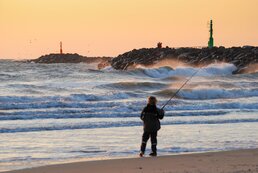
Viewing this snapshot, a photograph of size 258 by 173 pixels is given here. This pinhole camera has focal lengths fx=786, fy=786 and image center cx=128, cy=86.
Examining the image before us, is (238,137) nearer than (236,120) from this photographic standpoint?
Yes

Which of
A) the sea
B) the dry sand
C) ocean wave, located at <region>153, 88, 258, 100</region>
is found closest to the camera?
the dry sand

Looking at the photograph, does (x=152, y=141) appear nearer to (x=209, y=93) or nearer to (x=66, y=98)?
(x=66, y=98)

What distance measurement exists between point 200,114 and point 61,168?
40.6ft

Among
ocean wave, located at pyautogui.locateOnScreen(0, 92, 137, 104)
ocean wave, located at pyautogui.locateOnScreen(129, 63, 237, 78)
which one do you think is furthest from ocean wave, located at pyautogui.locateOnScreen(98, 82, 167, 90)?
ocean wave, located at pyautogui.locateOnScreen(129, 63, 237, 78)

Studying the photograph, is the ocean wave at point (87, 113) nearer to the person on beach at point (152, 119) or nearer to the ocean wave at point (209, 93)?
the ocean wave at point (209, 93)

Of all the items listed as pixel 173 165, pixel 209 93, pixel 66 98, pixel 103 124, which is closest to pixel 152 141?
pixel 173 165

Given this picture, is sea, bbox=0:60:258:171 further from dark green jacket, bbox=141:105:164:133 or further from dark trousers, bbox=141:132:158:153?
dark green jacket, bbox=141:105:164:133

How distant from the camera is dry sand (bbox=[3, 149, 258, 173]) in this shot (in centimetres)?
1030

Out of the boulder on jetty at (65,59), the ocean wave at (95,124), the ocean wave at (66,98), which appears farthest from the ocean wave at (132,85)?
the boulder on jetty at (65,59)

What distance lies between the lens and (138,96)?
3080 centimetres

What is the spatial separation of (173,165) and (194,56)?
54243mm

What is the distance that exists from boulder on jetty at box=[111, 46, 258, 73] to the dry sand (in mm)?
45955

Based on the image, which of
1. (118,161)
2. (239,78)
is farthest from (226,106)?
(239,78)

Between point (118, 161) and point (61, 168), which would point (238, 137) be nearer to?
point (118, 161)
